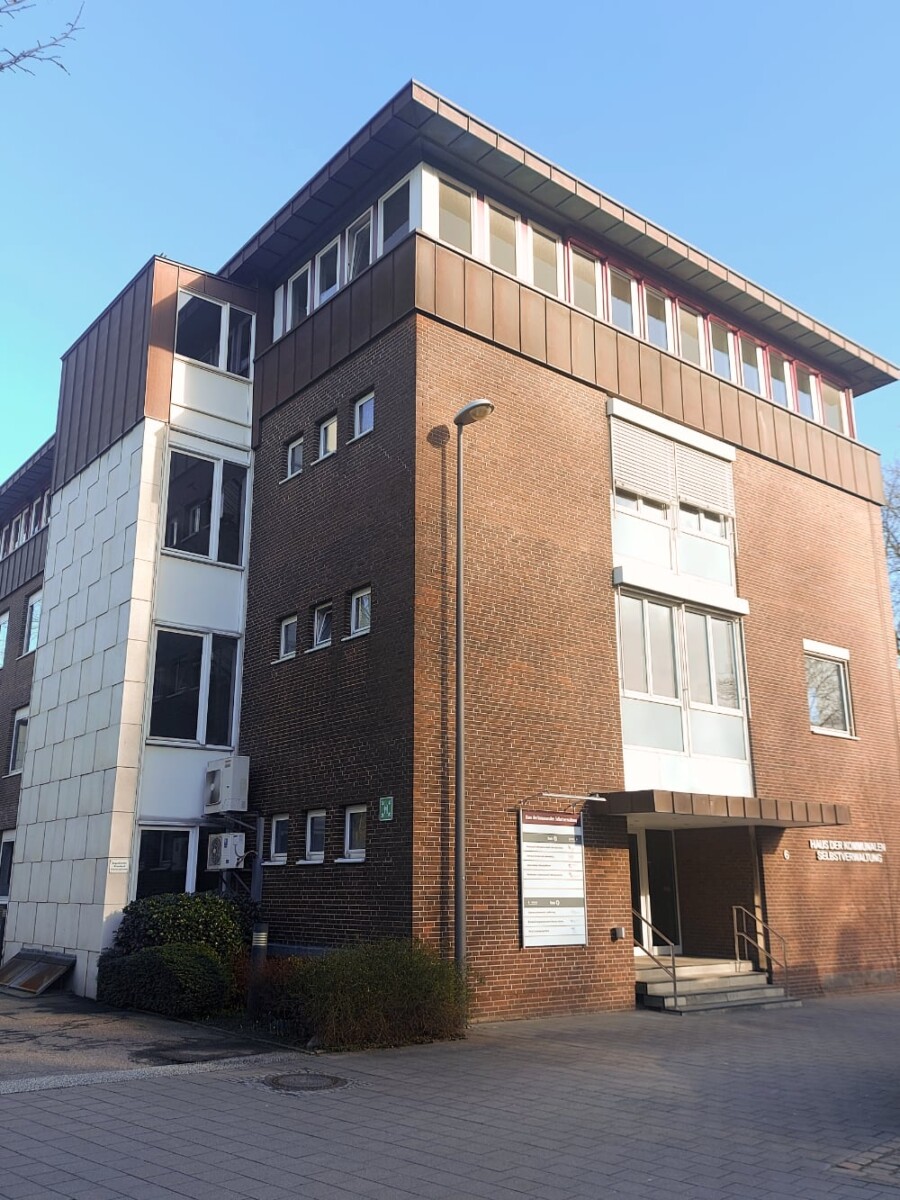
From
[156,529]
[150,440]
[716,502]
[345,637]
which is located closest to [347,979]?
[345,637]

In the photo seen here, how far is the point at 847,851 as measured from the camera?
61.2 ft

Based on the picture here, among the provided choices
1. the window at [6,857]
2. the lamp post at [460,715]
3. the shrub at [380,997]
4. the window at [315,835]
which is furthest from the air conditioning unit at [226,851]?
the window at [6,857]

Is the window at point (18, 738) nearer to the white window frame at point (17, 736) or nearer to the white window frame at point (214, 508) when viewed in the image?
the white window frame at point (17, 736)

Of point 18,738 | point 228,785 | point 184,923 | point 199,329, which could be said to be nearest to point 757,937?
point 228,785

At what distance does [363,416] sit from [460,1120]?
10.4 m

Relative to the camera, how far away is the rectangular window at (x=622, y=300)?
1769 cm

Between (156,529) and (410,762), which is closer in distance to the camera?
(410,762)

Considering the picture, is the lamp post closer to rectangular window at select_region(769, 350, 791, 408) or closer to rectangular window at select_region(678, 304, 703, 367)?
rectangular window at select_region(678, 304, 703, 367)

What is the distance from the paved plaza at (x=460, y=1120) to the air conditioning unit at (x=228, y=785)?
400 centimetres

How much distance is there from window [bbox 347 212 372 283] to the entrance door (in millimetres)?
10367

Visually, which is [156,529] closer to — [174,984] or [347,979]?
[174,984]

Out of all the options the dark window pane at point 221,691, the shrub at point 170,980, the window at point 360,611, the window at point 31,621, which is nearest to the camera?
the shrub at point 170,980

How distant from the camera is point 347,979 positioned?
34.9 feet

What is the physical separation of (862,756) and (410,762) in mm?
10725
